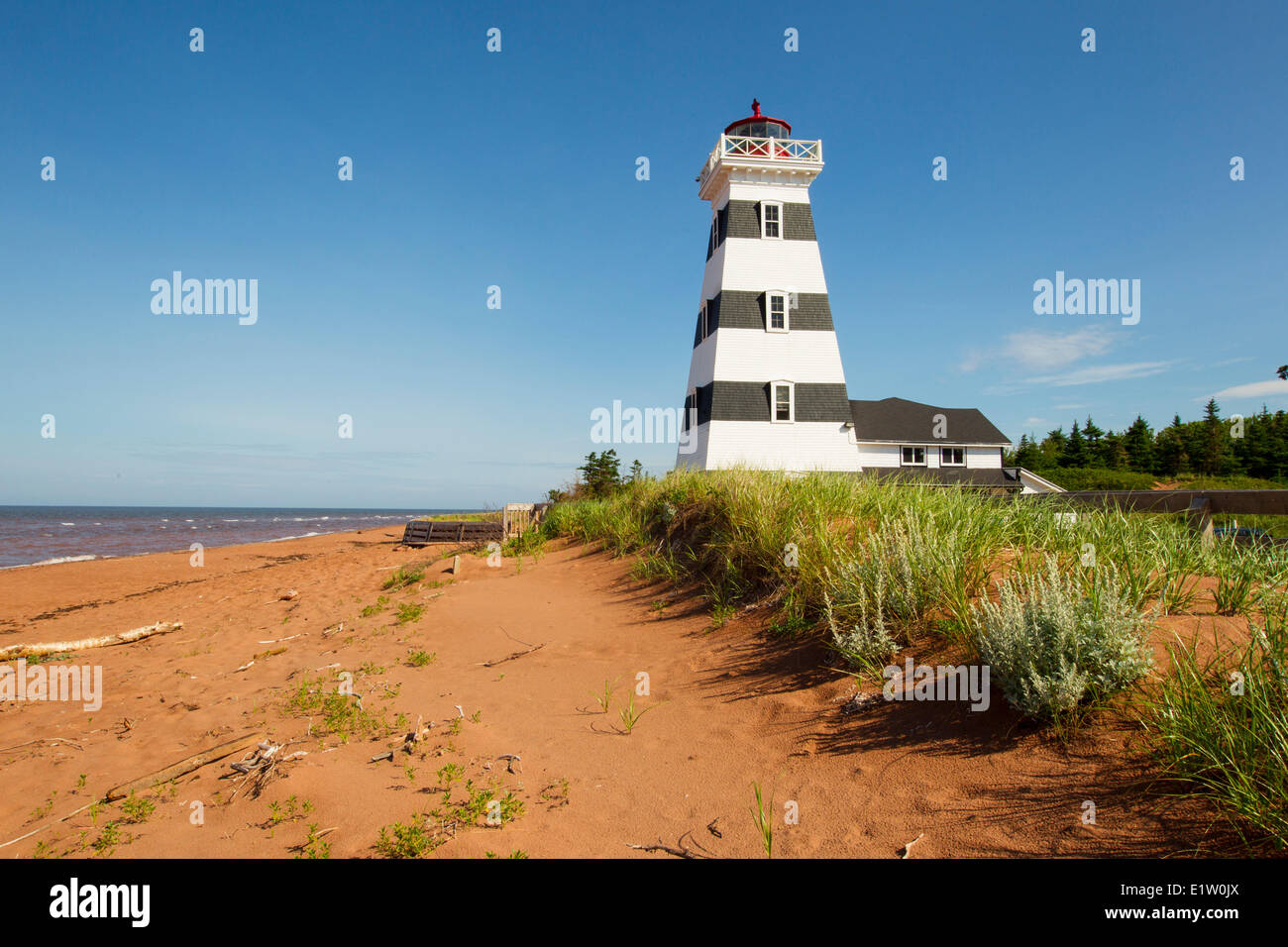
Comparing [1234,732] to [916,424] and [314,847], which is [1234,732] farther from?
[916,424]

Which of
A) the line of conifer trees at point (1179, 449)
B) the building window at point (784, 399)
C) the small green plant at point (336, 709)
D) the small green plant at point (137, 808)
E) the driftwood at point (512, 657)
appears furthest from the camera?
the line of conifer trees at point (1179, 449)

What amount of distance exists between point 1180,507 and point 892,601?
6206 mm

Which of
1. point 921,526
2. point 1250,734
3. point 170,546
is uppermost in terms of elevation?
point 921,526

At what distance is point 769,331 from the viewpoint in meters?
20.0

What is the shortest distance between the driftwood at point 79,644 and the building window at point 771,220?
1935 centimetres

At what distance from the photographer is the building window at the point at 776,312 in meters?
20.1

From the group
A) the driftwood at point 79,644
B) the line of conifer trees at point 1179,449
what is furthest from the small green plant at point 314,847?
the line of conifer trees at point 1179,449

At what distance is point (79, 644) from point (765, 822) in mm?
11203

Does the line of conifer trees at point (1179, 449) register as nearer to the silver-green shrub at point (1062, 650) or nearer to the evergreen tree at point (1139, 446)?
the evergreen tree at point (1139, 446)
